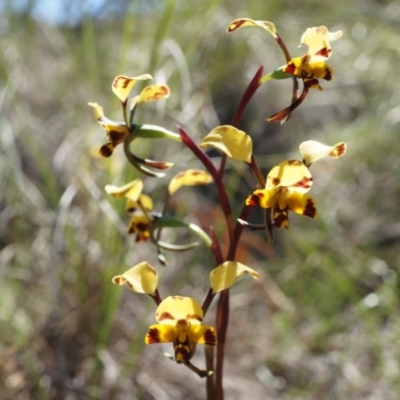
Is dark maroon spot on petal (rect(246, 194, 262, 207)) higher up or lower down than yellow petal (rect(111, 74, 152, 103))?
lower down

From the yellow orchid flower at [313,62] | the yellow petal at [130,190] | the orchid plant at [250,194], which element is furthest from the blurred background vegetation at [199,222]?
the yellow orchid flower at [313,62]

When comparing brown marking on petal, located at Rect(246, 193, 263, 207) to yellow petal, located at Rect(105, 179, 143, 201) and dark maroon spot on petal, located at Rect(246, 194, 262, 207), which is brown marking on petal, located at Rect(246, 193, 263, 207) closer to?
dark maroon spot on petal, located at Rect(246, 194, 262, 207)

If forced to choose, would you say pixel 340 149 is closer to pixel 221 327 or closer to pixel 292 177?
pixel 292 177

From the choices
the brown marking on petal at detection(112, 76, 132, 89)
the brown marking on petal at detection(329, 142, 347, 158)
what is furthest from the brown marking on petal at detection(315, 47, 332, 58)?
the brown marking on petal at detection(112, 76, 132, 89)

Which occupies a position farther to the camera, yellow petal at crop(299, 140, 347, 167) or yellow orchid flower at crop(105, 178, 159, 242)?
yellow orchid flower at crop(105, 178, 159, 242)

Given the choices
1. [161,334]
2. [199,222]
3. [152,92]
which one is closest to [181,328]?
[161,334]

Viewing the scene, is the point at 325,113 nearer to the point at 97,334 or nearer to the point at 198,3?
the point at 198,3

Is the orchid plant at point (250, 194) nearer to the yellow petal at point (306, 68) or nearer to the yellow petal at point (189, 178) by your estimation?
the yellow petal at point (306, 68)
